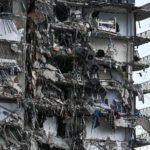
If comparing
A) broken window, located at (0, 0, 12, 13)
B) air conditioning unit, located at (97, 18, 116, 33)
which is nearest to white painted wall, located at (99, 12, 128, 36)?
air conditioning unit, located at (97, 18, 116, 33)

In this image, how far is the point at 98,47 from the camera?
141 ft

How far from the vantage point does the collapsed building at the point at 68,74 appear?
38.8 meters

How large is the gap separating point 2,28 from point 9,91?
10.0 feet

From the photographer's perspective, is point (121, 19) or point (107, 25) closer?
point (107, 25)

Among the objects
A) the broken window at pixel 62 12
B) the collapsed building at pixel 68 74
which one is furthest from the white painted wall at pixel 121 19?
the broken window at pixel 62 12

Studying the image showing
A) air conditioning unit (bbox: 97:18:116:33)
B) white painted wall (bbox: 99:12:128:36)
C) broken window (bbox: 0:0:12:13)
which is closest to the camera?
broken window (bbox: 0:0:12:13)

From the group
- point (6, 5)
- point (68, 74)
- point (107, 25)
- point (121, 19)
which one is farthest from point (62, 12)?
point (6, 5)

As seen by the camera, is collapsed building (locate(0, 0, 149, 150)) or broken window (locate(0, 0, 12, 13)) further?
broken window (locate(0, 0, 12, 13))

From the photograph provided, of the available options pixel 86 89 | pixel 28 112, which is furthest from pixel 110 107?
pixel 28 112

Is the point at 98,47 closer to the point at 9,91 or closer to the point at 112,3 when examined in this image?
the point at 112,3

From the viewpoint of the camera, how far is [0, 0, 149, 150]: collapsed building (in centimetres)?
3881

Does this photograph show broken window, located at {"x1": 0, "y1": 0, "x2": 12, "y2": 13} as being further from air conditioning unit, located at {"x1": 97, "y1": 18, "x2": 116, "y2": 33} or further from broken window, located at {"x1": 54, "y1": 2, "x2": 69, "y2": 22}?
air conditioning unit, located at {"x1": 97, "y1": 18, "x2": 116, "y2": 33}

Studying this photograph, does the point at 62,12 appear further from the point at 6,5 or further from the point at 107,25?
the point at 6,5

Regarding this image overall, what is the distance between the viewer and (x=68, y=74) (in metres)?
41.2
